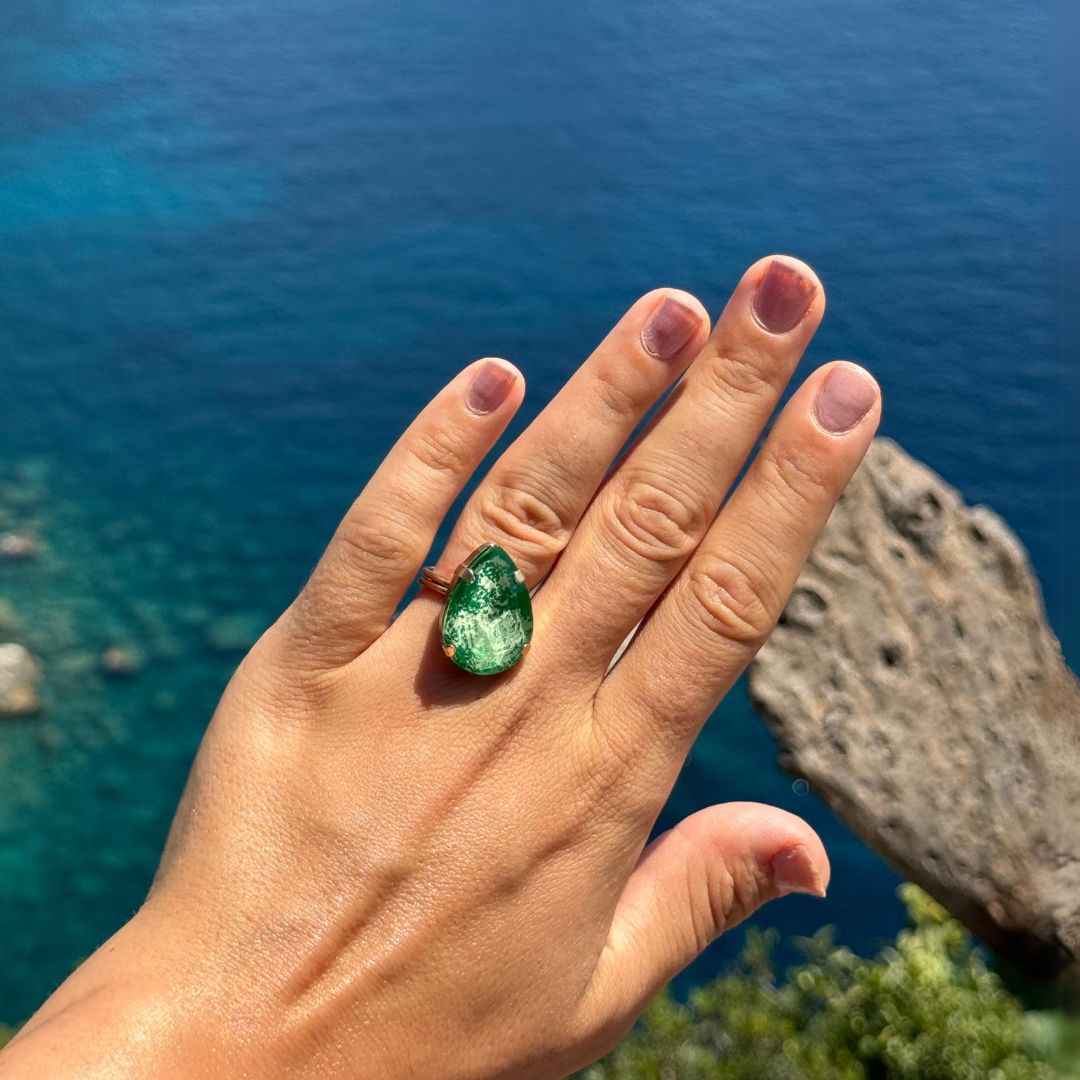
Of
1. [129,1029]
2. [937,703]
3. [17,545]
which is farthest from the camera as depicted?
[17,545]

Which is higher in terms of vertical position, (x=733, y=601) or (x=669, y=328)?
(x=669, y=328)

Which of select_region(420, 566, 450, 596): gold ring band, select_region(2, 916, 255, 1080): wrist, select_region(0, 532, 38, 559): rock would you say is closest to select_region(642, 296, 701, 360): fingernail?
select_region(420, 566, 450, 596): gold ring band

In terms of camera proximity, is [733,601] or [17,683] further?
[17,683]

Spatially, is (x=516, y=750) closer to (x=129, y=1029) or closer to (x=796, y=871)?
(x=796, y=871)

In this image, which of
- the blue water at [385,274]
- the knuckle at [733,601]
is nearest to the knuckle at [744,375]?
the knuckle at [733,601]

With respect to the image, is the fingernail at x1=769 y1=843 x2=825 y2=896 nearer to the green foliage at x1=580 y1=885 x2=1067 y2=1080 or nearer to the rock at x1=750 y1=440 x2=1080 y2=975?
the rock at x1=750 y1=440 x2=1080 y2=975

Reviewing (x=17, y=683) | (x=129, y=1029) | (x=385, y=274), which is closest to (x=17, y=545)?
(x=17, y=683)
